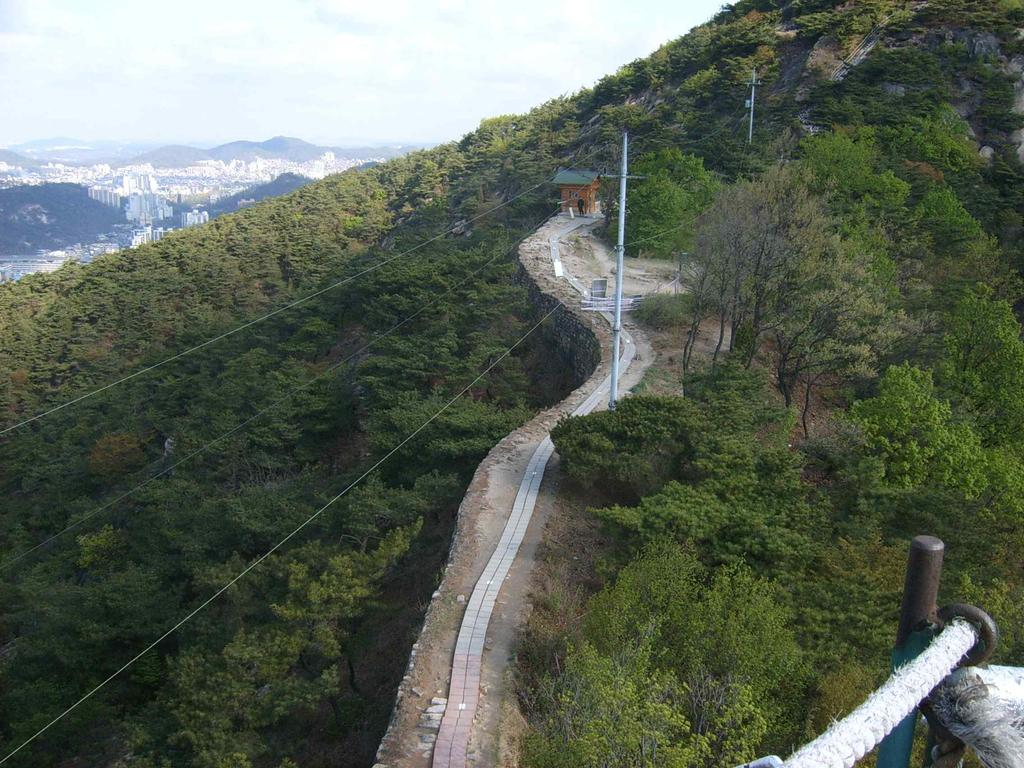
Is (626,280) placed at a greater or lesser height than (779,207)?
lesser

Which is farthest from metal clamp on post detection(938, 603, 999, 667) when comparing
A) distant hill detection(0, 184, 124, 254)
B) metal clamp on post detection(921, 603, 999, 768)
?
distant hill detection(0, 184, 124, 254)

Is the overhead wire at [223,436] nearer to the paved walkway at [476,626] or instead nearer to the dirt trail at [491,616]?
the dirt trail at [491,616]

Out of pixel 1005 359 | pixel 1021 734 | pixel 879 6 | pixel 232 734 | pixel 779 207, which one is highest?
pixel 879 6

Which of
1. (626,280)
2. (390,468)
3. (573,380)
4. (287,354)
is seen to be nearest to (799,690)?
(390,468)

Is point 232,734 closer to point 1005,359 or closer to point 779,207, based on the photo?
point 779,207

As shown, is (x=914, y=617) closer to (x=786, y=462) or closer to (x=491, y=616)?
(x=491, y=616)

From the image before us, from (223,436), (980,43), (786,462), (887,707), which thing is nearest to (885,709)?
(887,707)
